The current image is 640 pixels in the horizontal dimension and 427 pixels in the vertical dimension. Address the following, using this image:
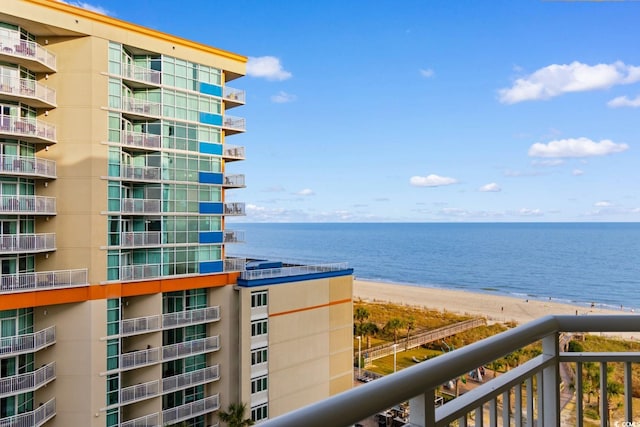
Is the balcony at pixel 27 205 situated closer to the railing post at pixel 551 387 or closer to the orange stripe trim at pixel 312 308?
the orange stripe trim at pixel 312 308

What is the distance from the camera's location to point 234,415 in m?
9.94

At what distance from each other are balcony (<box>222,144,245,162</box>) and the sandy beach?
1459cm

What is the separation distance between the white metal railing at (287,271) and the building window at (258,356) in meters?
1.64

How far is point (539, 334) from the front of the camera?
3.22 feet

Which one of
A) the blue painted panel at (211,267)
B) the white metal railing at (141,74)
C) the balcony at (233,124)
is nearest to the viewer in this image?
the white metal railing at (141,74)

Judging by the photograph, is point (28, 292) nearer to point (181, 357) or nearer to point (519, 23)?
point (181, 357)

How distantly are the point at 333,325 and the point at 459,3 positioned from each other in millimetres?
26302

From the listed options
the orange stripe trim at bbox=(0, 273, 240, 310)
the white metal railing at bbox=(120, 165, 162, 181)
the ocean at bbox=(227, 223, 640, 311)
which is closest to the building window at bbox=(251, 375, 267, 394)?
the orange stripe trim at bbox=(0, 273, 240, 310)

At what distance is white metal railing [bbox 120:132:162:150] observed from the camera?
9375mm

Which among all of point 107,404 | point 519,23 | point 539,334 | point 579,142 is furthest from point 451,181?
point 539,334

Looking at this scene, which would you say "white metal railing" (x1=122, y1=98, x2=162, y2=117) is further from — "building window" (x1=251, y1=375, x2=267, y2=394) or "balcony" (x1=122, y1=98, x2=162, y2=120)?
"building window" (x1=251, y1=375, x2=267, y2=394)

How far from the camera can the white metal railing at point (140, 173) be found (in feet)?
30.7

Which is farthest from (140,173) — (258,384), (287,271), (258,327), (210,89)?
(258,384)

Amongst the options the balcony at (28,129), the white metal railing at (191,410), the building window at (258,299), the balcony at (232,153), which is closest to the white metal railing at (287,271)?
the building window at (258,299)
